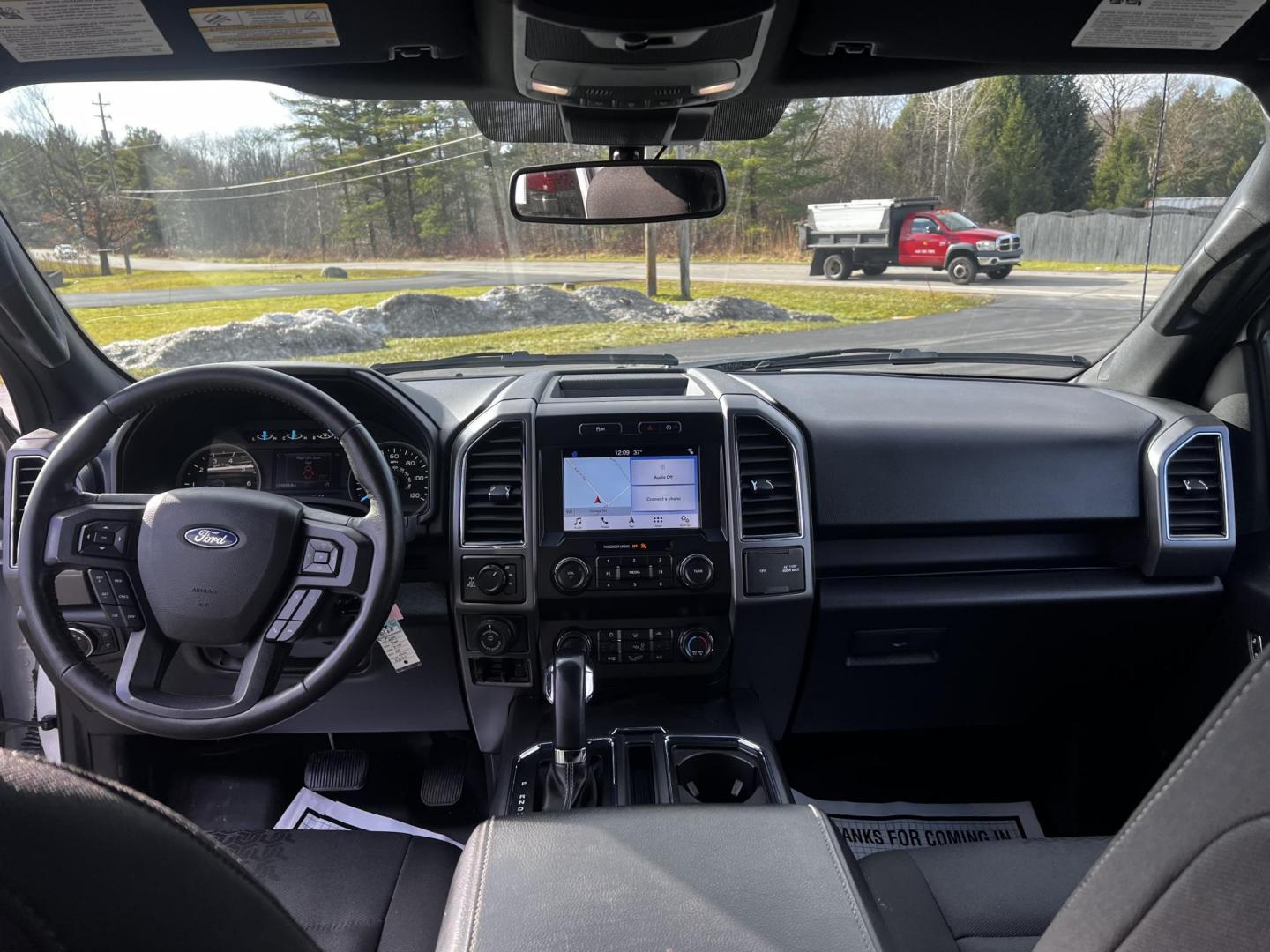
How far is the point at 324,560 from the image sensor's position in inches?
80.4

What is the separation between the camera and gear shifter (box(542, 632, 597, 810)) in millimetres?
2203

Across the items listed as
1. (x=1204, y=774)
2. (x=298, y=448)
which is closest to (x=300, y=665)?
(x=298, y=448)

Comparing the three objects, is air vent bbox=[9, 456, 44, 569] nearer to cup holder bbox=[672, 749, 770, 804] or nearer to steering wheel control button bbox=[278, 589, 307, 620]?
steering wheel control button bbox=[278, 589, 307, 620]

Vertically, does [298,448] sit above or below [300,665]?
above

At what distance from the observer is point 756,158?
2855mm

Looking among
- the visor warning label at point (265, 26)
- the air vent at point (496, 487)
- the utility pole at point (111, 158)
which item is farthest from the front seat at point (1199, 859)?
the utility pole at point (111, 158)

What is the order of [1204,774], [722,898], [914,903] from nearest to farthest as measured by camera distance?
[1204,774]
[722,898]
[914,903]

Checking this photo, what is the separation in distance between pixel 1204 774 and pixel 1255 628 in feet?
7.99

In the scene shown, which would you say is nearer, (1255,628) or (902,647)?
(1255,628)

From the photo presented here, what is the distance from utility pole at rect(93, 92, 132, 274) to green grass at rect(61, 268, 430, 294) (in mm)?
37

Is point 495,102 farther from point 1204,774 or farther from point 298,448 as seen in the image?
point 1204,774

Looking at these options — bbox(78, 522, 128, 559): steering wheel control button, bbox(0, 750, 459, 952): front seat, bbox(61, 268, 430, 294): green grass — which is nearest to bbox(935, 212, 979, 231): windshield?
bbox(61, 268, 430, 294): green grass

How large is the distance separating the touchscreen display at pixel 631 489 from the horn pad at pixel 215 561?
2.71ft

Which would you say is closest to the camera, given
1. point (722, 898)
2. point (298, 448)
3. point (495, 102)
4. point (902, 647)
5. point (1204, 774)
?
point (1204, 774)
